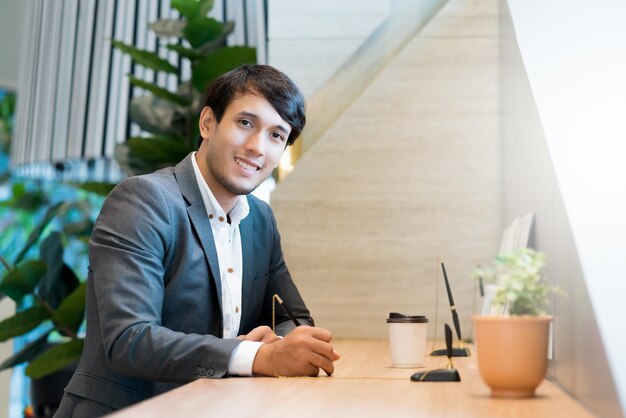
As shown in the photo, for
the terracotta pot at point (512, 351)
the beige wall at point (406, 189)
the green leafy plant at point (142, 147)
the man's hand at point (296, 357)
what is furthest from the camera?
the green leafy plant at point (142, 147)

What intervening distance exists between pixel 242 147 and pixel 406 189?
1284 mm

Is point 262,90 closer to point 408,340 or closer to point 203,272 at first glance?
point 203,272

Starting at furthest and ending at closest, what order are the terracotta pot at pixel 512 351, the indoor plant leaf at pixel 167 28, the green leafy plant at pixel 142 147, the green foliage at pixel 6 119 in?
the green foliage at pixel 6 119 → the indoor plant leaf at pixel 167 28 → the green leafy plant at pixel 142 147 → the terracotta pot at pixel 512 351

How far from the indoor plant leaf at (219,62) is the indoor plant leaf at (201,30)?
0.11 meters

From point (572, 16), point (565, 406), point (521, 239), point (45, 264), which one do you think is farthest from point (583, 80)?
point (45, 264)

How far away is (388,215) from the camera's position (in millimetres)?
3275

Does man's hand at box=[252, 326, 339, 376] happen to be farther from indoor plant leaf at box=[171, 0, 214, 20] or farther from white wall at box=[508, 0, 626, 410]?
indoor plant leaf at box=[171, 0, 214, 20]

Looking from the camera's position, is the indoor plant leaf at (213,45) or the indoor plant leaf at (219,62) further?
the indoor plant leaf at (213,45)

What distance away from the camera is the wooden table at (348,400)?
3.69 ft

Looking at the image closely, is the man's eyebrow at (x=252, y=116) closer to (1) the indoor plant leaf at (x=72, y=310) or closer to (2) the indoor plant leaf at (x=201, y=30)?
(2) the indoor plant leaf at (x=201, y=30)

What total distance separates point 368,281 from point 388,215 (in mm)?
260

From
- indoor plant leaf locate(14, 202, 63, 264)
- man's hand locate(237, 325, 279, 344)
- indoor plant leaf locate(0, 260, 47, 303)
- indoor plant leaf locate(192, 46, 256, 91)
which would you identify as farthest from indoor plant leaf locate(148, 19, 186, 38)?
man's hand locate(237, 325, 279, 344)

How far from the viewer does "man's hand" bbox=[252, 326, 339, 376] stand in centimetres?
164

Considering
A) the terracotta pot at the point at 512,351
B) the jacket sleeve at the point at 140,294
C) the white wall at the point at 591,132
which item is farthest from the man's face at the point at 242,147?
the terracotta pot at the point at 512,351
